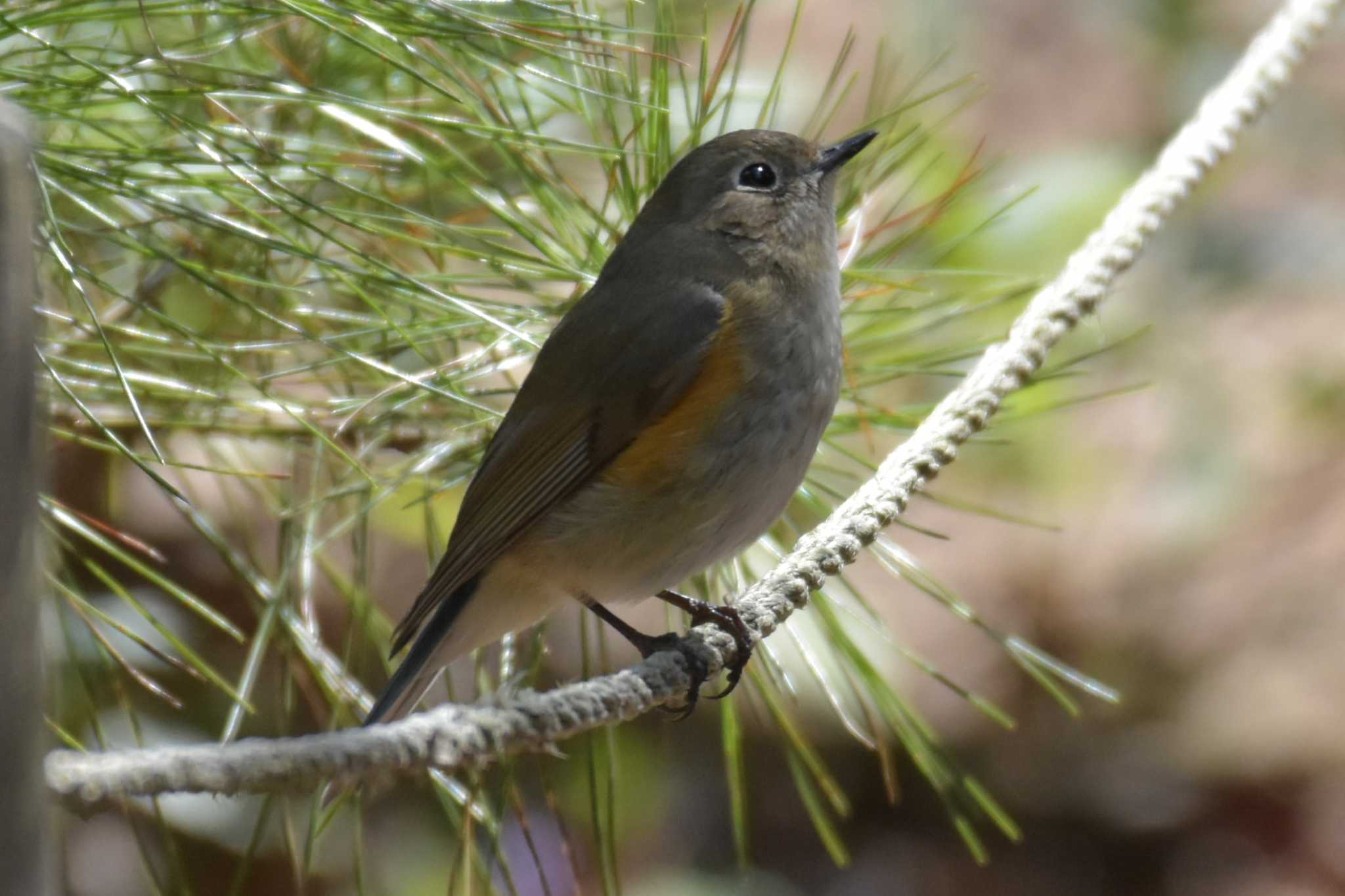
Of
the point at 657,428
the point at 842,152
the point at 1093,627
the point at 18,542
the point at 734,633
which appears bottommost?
the point at 18,542

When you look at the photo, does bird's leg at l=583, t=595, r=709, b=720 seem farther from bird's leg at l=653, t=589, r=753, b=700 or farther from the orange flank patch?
the orange flank patch

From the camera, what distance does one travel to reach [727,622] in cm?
181

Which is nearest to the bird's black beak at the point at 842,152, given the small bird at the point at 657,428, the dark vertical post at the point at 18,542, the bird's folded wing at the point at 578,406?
the small bird at the point at 657,428

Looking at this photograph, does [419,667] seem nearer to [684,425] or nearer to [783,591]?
[684,425]

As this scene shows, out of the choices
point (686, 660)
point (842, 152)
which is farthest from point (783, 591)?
point (842, 152)

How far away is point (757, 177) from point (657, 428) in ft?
1.53

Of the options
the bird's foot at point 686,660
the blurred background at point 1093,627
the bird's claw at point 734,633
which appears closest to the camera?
the bird's foot at point 686,660

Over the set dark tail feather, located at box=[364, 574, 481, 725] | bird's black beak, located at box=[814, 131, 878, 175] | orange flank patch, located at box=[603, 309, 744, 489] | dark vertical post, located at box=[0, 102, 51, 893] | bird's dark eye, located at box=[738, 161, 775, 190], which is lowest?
dark vertical post, located at box=[0, 102, 51, 893]

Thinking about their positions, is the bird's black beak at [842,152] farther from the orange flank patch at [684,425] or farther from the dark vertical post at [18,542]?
the dark vertical post at [18,542]

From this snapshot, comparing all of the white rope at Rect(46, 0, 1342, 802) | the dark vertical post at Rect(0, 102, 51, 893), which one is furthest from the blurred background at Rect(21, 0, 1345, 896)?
the dark vertical post at Rect(0, 102, 51, 893)

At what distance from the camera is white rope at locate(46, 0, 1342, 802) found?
0.77 meters

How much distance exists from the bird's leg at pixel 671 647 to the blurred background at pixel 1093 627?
1078 millimetres

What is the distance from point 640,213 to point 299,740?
133 cm

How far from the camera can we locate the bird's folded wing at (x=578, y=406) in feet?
6.35
